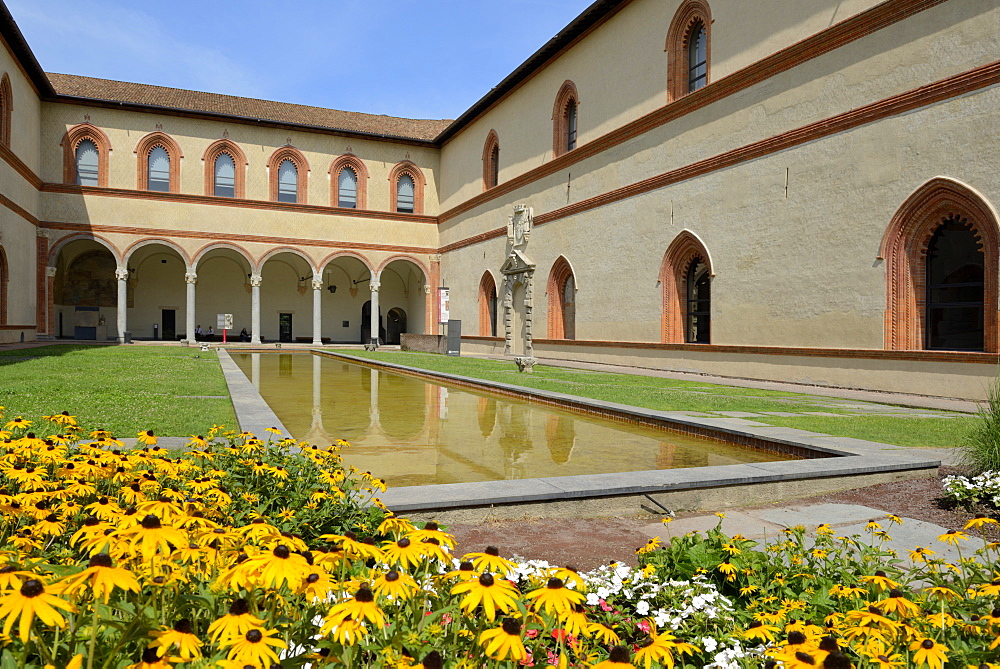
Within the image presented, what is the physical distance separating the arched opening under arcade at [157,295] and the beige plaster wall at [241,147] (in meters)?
5.87

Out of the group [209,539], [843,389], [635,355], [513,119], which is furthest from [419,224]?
[209,539]

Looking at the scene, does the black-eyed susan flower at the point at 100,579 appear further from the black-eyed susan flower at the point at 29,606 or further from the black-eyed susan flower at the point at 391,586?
the black-eyed susan flower at the point at 391,586

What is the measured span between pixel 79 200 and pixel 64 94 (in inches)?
178

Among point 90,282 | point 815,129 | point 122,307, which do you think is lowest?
point 122,307

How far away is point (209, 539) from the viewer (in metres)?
1.82

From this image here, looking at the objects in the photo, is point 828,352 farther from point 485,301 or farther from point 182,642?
point 485,301

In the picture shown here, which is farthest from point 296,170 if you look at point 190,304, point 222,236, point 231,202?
point 190,304

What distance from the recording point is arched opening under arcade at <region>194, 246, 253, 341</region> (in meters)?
35.7

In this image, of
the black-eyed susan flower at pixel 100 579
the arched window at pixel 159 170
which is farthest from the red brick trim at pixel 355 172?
the black-eyed susan flower at pixel 100 579

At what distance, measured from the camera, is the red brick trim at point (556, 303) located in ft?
78.1

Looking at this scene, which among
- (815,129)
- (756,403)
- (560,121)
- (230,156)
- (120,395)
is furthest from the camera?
(230,156)

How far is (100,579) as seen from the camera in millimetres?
1233

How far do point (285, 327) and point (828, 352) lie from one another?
30787 millimetres

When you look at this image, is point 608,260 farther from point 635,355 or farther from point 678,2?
point 678,2
